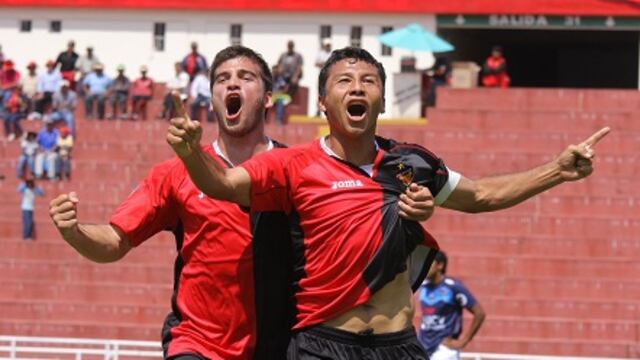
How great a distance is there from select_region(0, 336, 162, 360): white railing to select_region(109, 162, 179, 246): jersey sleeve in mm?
11014

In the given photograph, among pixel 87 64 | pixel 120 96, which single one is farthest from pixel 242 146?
pixel 87 64

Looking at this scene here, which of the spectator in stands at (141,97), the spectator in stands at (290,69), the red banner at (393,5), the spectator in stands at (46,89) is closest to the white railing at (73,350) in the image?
the spectator in stands at (141,97)

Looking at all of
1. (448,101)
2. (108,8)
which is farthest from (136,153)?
(108,8)

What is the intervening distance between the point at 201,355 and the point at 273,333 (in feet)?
1.08

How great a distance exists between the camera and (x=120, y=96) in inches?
1200

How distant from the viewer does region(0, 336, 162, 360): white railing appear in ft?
65.1

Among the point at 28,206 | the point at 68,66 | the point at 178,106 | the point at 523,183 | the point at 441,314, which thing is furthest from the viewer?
the point at 68,66

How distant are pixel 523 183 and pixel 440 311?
290 inches

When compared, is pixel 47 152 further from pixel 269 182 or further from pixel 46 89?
pixel 269 182

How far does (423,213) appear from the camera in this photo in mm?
7586

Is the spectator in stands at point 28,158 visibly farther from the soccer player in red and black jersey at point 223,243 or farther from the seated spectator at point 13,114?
the soccer player in red and black jersey at point 223,243

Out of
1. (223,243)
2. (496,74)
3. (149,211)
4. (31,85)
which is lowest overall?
(223,243)

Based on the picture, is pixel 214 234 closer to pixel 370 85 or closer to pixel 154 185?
pixel 154 185

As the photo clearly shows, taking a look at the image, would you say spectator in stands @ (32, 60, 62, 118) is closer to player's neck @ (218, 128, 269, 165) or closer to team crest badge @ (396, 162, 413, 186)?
→ player's neck @ (218, 128, 269, 165)
